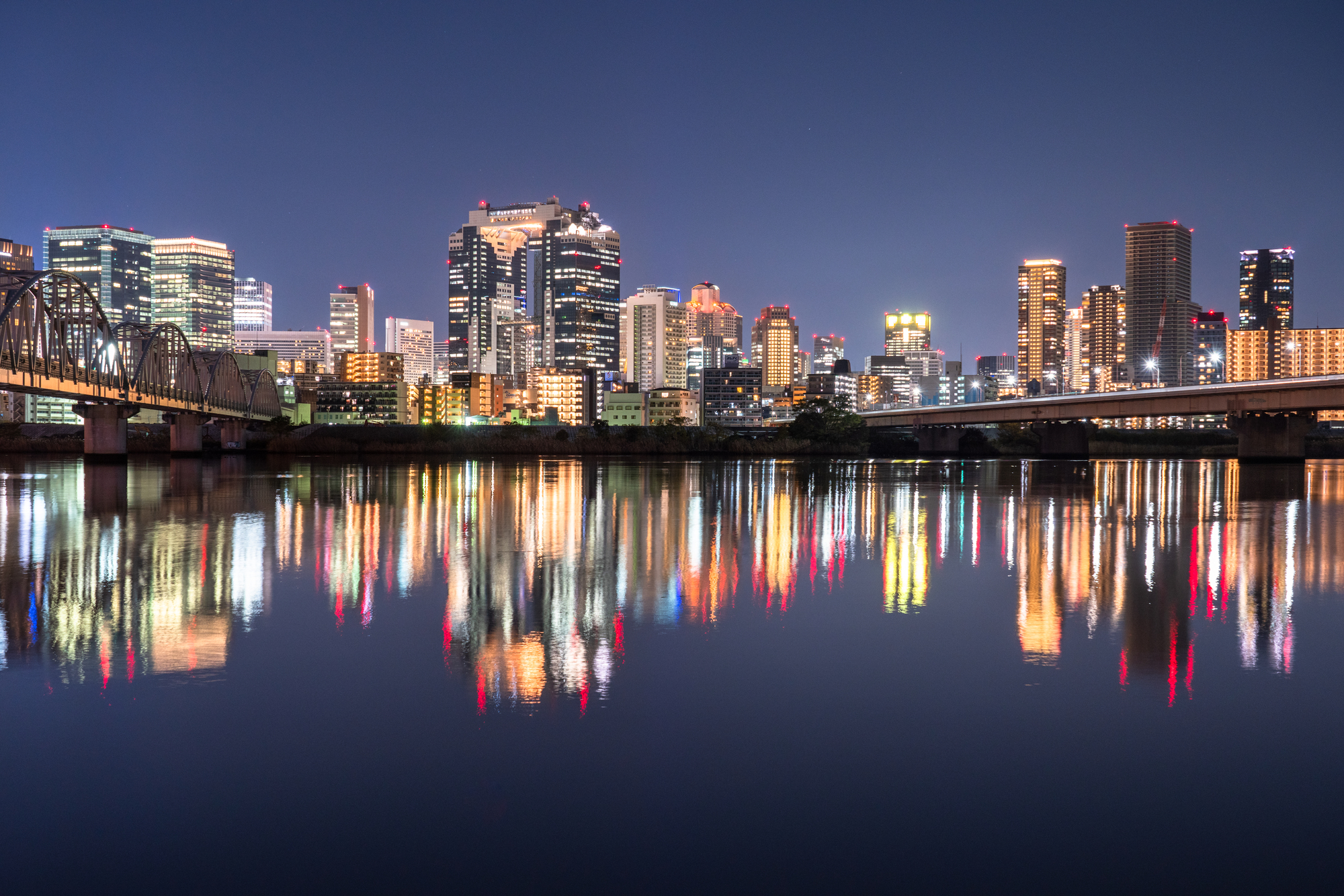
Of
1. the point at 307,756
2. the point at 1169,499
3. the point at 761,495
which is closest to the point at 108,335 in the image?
the point at 761,495

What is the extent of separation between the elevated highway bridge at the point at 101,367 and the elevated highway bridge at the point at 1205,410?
9159 cm

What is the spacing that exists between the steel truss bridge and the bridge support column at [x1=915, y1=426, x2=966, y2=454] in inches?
3668

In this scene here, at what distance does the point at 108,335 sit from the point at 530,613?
9107 cm

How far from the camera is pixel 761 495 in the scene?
135ft

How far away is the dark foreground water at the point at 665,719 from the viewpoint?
6.73 metres

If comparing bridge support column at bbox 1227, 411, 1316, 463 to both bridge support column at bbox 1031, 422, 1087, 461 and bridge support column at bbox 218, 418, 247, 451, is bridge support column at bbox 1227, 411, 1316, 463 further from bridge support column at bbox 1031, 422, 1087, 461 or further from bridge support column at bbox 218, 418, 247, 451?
bridge support column at bbox 218, 418, 247, 451

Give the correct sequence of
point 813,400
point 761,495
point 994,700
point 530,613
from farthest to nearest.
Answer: point 813,400 → point 761,495 → point 530,613 → point 994,700

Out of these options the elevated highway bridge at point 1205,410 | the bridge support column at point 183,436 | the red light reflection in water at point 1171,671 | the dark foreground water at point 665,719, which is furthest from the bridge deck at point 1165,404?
the bridge support column at point 183,436

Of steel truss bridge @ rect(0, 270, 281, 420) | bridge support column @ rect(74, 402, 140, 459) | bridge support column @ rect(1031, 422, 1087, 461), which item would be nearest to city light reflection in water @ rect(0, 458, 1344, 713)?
steel truss bridge @ rect(0, 270, 281, 420)

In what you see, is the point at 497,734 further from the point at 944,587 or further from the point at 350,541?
the point at 350,541

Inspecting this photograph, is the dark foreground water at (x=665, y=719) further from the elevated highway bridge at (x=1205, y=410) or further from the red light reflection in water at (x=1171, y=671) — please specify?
the elevated highway bridge at (x=1205, y=410)

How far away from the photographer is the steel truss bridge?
67.8 m

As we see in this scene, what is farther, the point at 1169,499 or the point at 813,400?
the point at 813,400

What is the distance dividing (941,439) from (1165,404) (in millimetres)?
44152
